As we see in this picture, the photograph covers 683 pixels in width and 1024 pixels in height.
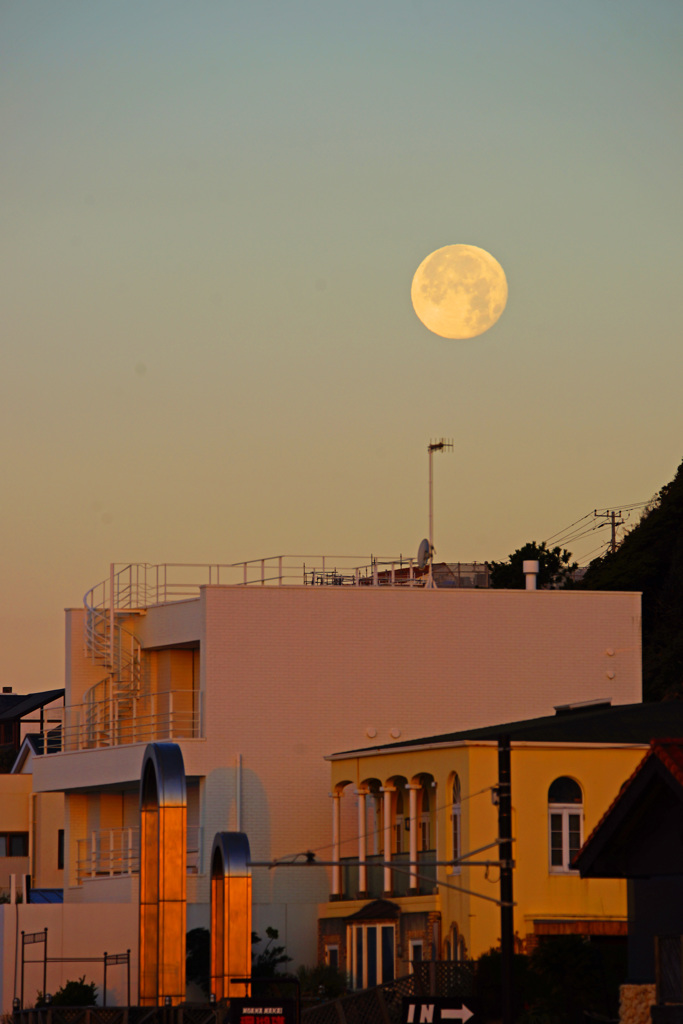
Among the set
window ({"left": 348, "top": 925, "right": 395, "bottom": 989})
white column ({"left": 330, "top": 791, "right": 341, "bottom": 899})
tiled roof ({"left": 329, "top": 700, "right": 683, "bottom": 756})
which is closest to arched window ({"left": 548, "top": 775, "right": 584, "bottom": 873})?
tiled roof ({"left": 329, "top": 700, "right": 683, "bottom": 756})

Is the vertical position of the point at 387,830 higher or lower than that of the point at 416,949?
higher

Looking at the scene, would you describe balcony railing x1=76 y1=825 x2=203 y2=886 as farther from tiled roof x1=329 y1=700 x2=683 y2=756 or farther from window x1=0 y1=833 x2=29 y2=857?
window x1=0 y1=833 x2=29 y2=857

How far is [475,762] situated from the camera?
43.2 meters

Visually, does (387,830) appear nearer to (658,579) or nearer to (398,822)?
(398,822)

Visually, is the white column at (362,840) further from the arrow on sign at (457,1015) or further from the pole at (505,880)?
the pole at (505,880)

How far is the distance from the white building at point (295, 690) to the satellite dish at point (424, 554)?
3.27 meters

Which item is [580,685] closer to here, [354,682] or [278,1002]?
[354,682]

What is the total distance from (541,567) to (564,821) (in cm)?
4251

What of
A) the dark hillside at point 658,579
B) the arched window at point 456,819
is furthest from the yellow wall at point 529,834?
the dark hillside at point 658,579

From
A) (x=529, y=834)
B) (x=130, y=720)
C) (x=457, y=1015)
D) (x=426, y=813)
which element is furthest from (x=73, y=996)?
(x=457, y=1015)

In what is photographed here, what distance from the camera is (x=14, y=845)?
252 feet

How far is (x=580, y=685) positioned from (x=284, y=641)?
930cm

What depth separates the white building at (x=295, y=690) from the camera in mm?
52969

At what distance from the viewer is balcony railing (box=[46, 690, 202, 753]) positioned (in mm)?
56438
